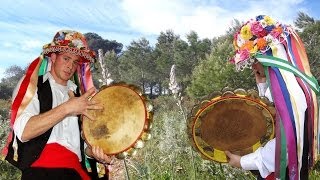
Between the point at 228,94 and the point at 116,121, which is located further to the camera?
the point at 116,121

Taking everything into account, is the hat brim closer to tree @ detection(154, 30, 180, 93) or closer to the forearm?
the forearm

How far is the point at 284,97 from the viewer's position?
2607mm

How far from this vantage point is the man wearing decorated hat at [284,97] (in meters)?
2.60

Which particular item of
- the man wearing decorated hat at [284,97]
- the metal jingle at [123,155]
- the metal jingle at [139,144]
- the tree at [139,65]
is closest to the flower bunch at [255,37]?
the man wearing decorated hat at [284,97]

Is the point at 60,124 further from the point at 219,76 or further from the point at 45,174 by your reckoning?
the point at 219,76

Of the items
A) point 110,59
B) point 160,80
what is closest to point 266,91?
point 160,80

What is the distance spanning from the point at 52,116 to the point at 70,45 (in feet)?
1.84

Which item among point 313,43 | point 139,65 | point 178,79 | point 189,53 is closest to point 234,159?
point 313,43

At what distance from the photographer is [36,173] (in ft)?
9.16

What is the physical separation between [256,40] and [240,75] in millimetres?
32106

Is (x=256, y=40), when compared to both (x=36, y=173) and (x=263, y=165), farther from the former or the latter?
(x=36, y=173)

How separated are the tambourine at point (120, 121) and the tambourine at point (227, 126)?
0.29m

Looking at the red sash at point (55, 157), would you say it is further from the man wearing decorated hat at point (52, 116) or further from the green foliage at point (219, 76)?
the green foliage at point (219, 76)

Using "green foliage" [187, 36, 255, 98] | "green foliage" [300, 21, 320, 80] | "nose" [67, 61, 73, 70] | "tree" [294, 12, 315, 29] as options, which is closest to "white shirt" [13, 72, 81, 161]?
"nose" [67, 61, 73, 70]
